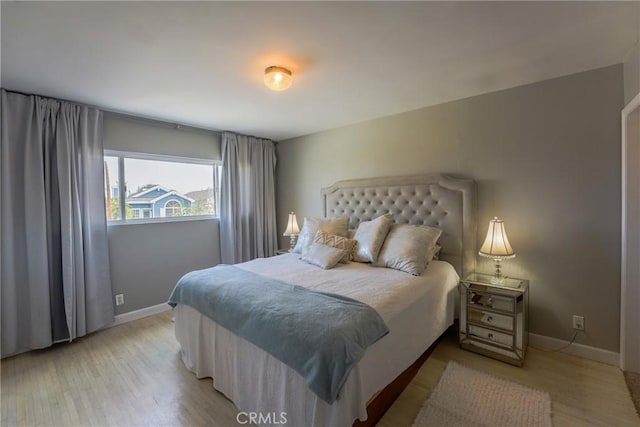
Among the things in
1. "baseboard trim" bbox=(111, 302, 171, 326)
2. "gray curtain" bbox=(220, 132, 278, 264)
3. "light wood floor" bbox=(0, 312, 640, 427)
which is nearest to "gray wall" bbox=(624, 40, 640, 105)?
"light wood floor" bbox=(0, 312, 640, 427)

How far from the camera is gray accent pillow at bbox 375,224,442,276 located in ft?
7.73

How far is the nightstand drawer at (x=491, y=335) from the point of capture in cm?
219

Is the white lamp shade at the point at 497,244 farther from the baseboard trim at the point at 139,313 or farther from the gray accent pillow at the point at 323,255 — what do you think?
the baseboard trim at the point at 139,313

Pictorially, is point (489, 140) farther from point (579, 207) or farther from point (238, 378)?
point (238, 378)

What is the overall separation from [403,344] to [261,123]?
3.01 meters

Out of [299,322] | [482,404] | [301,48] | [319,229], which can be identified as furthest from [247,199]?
[482,404]

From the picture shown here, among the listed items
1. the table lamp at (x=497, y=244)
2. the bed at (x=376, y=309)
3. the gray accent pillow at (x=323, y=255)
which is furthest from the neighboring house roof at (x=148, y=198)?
the table lamp at (x=497, y=244)

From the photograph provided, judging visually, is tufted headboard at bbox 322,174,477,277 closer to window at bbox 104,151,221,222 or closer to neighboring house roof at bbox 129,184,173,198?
window at bbox 104,151,221,222

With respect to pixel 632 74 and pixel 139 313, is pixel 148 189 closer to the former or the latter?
pixel 139 313

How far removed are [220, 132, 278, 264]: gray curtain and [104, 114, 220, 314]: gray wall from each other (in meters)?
0.19

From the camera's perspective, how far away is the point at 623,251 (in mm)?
2014

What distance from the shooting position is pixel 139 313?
125 inches

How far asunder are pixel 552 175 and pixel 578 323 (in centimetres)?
126

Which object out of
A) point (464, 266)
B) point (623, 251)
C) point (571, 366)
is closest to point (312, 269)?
point (464, 266)
